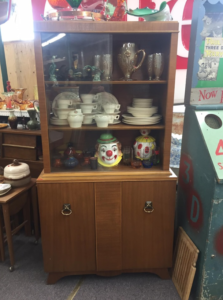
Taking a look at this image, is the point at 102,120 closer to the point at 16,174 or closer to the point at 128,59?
the point at 128,59

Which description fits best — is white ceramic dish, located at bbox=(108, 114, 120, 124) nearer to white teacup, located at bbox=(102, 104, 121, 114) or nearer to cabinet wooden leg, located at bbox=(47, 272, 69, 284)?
white teacup, located at bbox=(102, 104, 121, 114)

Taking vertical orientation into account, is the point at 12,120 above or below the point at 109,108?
below

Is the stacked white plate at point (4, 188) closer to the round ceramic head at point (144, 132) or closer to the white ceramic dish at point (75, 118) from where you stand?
the white ceramic dish at point (75, 118)

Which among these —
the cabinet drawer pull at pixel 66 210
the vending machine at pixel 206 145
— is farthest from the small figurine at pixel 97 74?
the cabinet drawer pull at pixel 66 210

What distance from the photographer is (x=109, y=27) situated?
133cm

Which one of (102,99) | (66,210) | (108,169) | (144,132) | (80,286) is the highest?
(102,99)

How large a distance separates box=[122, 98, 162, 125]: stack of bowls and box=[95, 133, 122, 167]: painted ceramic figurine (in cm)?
16

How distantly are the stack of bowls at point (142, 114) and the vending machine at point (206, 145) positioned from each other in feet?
0.69

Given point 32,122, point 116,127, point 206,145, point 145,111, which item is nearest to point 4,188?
point 32,122

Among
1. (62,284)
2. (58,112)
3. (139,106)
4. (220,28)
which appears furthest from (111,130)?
(62,284)

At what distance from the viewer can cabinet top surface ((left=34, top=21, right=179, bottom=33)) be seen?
4.33 feet

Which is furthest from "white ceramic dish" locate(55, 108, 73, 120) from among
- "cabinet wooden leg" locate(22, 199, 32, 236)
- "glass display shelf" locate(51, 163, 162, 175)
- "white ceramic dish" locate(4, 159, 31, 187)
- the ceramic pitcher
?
"cabinet wooden leg" locate(22, 199, 32, 236)

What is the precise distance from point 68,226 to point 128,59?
1.14 metres

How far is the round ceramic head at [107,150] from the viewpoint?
1.63 metres
